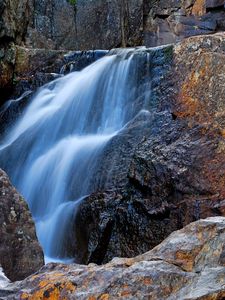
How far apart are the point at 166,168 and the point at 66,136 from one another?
3.01m

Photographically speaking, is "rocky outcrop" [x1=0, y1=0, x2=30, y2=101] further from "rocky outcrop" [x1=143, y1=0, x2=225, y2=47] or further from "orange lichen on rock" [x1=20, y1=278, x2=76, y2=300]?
"orange lichen on rock" [x1=20, y1=278, x2=76, y2=300]

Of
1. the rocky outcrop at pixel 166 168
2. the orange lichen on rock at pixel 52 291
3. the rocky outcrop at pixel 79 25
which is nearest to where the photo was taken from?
the orange lichen on rock at pixel 52 291

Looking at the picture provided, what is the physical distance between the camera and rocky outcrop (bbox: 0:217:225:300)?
A: 184 cm

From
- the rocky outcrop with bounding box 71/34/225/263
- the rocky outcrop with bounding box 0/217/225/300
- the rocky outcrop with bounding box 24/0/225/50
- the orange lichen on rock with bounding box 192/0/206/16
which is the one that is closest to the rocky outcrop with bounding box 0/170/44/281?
the rocky outcrop with bounding box 0/217/225/300

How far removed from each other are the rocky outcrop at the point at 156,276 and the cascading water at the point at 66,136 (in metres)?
3.08

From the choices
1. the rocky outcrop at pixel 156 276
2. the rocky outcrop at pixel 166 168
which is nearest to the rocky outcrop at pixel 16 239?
the rocky outcrop at pixel 156 276

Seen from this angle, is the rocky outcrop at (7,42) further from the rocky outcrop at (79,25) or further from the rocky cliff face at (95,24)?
the rocky outcrop at (79,25)

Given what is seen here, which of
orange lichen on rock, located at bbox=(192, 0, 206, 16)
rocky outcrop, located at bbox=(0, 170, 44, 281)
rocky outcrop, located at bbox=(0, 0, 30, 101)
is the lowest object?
rocky outcrop, located at bbox=(0, 170, 44, 281)

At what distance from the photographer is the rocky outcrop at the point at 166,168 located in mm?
4656

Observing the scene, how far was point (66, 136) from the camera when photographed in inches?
296

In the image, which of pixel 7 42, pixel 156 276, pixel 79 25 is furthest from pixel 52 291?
pixel 79 25

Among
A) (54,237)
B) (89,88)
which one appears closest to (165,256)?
(54,237)

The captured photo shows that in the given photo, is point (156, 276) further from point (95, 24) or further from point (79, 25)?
point (95, 24)

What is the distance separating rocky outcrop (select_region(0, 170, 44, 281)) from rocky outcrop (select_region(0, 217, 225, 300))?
126 cm
